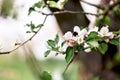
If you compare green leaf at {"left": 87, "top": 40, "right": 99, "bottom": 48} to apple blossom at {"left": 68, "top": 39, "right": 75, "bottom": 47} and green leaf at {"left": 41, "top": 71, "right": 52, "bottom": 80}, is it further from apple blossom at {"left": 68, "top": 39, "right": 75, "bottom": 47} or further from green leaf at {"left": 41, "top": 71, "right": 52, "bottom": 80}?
green leaf at {"left": 41, "top": 71, "right": 52, "bottom": 80}

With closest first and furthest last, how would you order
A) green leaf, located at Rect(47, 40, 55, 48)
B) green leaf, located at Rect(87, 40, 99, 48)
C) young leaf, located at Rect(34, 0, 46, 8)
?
green leaf, located at Rect(87, 40, 99, 48), green leaf, located at Rect(47, 40, 55, 48), young leaf, located at Rect(34, 0, 46, 8)

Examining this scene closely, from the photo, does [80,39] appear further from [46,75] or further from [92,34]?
[46,75]

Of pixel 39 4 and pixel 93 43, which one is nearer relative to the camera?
pixel 93 43

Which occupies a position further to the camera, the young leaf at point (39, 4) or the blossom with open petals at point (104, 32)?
the young leaf at point (39, 4)

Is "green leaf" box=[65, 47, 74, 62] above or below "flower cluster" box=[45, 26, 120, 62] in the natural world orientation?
below

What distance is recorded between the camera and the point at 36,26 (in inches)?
45.5

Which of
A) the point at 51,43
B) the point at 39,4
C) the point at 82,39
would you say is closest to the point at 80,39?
the point at 82,39

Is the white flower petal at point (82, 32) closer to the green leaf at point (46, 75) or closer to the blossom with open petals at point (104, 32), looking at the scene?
the blossom with open petals at point (104, 32)

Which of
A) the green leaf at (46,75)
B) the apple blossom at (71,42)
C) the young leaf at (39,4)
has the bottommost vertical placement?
the green leaf at (46,75)

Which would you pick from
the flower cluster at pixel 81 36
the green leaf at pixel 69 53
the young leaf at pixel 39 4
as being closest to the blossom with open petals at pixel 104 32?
the flower cluster at pixel 81 36

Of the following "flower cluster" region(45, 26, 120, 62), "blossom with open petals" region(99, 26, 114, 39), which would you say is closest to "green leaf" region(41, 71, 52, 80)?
"flower cluster" region(45, 26, 120, 62)

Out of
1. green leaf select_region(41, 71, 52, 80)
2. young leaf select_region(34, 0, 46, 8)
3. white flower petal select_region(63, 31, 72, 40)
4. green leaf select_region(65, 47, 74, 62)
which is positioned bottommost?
green leaf select_region(41, 71, 52, 80)

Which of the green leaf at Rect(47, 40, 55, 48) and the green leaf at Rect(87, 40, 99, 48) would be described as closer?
the green leaf at Rect(87, 40, 99, 48)

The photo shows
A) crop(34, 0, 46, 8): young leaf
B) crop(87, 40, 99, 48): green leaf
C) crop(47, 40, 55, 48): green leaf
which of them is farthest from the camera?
crop(34, 0, 46, 8): young leaf
